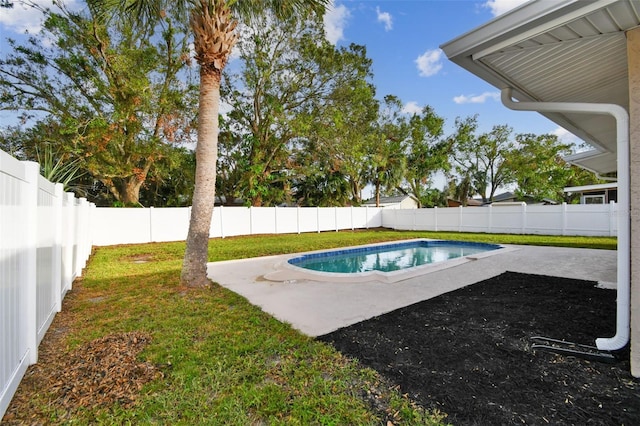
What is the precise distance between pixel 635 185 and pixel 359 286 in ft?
13.0


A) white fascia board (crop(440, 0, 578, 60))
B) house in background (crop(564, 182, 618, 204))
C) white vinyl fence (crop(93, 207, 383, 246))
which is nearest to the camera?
white fascia board (crop(440, 0, 578, 60))

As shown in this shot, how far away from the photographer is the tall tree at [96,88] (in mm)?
12297

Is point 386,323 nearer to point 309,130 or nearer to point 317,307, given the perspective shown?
point 317,307

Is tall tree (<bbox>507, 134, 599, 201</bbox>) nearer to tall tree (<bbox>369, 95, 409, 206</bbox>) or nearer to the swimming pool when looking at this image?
tall tree (<bbox>369, 95, 409, 206</bbox>)

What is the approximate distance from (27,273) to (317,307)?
323 centimetres

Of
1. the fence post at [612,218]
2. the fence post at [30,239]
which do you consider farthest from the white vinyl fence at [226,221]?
the fence post at [612,218]

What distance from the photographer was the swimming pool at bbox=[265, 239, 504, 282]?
20.3 feet

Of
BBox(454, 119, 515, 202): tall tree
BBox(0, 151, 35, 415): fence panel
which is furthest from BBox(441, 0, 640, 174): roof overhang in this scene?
BBox(454, 119, 515, 202): tall tree

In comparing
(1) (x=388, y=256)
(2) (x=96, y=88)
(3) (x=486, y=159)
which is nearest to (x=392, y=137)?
(3) (x=486, y=159)

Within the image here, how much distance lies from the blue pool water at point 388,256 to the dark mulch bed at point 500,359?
464cm

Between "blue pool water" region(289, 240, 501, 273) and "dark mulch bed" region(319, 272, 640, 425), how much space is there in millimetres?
4635

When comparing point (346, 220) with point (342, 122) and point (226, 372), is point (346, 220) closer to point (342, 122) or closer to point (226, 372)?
point (342, 122)

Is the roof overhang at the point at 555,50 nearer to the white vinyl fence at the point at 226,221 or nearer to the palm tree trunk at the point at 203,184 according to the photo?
the palm tree trunk at the point at 203,184

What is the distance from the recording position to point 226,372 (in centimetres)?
262
